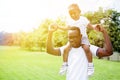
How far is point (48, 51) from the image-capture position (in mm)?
2959

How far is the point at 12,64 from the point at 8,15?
1.42ft

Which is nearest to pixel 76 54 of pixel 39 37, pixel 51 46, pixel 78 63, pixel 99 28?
pixel 78 63

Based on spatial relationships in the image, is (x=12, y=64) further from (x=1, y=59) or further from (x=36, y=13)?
(x=36, y=13)

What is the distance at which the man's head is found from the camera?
9.16ft

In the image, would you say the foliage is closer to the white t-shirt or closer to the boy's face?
the white t-shirt

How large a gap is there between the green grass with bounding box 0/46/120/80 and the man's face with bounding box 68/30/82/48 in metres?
0.22

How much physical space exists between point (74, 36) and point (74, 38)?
0.02m

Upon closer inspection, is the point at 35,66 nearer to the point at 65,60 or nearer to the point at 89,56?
the point at 65,60

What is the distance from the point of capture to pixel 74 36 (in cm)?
280

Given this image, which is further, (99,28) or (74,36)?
(74,36)

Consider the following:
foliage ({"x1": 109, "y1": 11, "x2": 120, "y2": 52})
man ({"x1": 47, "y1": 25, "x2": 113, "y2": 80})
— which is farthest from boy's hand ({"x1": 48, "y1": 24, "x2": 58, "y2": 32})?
foliage ({"x1": 109, "y1": 11, "x2": 120, "y2": 52})

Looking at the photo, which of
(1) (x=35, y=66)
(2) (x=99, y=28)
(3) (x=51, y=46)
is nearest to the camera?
(2) (x=99, y=28)

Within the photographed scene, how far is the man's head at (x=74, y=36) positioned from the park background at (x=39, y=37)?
121 mm

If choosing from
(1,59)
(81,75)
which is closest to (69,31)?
(81,75)
